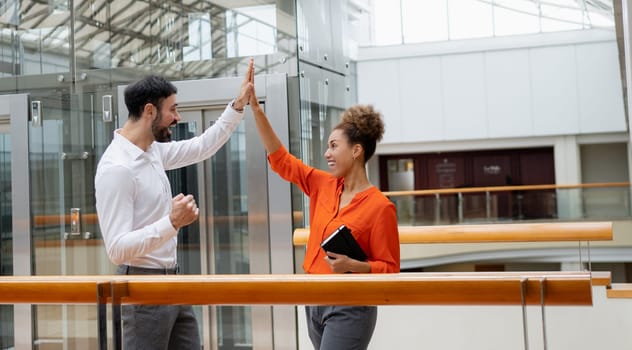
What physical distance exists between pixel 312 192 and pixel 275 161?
0.24 m

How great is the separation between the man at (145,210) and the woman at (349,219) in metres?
0.50

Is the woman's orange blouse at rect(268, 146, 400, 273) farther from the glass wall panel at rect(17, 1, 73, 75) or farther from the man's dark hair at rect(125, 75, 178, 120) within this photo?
the glass wall panel at rect(17, 1, 73, 75)

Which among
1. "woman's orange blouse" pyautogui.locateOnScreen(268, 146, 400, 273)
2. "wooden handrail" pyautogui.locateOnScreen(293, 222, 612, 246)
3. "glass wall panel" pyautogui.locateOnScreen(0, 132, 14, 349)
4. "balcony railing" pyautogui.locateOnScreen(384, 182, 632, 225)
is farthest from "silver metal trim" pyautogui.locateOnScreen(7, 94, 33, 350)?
"balcony railing" pyautogui.locateOnScreen(384, 182, 632, 225)

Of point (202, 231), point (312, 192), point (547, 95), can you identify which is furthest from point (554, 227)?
point (547, 95)

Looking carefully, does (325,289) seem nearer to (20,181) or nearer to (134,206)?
(134,206)

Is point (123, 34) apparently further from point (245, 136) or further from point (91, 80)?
point (245, 136)

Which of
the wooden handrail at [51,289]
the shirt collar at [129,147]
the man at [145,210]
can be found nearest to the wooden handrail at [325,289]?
the wooden handrail at [51,289]

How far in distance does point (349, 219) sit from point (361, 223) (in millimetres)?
54

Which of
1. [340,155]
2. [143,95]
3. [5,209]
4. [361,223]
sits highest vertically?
[143,95]

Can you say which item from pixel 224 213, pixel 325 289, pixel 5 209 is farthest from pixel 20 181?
pixel 325 289

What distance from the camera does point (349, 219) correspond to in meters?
2.91

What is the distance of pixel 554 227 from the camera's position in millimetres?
4180

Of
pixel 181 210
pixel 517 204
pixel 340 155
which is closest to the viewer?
pixel 181 210

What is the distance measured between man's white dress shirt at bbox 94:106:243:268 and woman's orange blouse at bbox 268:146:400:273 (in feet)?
1.84
